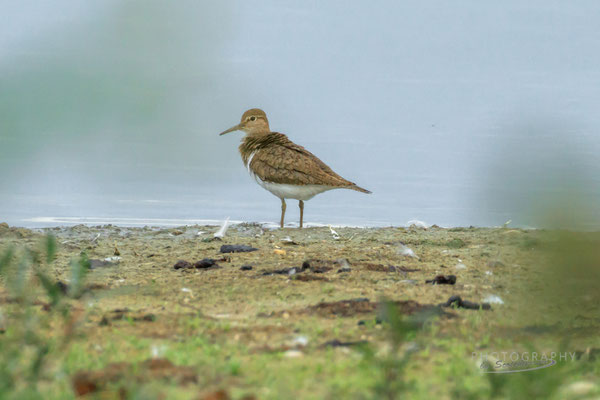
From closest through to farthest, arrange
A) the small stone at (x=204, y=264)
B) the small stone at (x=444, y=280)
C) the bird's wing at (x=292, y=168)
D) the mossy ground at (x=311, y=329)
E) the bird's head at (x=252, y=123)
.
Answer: the mossy ground at (x=311, y=329)
the small stone at (x=444, y=280)
the small stone at (x=204, y=264)
the bird's wing at (x=292, y=168)
the bird's head at (x=252, y=123)

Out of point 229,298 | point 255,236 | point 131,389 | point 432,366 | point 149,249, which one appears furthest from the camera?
point 255,236

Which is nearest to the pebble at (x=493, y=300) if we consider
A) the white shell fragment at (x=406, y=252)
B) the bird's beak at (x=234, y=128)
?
the white shell fragment at (x=406, y=252)

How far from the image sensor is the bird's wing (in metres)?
9.62

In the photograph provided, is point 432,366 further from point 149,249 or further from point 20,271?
point 149,249

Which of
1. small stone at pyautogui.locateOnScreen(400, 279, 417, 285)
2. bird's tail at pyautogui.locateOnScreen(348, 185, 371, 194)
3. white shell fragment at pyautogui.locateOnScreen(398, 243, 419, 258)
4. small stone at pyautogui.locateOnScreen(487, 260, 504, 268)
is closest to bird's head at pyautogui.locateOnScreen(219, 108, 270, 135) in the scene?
bird's tail at pyautogui.locateOnScreen(348, 185, 371, 194)

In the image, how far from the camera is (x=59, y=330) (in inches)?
151

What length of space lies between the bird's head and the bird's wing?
1.41 m

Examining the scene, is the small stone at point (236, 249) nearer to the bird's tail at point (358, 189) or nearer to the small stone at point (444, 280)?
the small stone at point (444, 280)

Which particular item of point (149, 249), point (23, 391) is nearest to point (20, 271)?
point (23, 391)

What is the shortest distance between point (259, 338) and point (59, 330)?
3.37 ft

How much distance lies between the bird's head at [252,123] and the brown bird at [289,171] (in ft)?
3.33

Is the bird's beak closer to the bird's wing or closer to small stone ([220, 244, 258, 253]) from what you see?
the bird's wing

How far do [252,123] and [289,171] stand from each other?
83.6 inches

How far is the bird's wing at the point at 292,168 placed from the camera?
31.6 ft
